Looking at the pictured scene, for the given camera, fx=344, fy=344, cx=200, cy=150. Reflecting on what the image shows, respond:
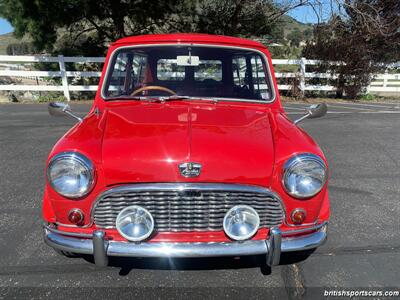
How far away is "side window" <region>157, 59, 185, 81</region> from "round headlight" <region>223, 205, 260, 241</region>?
1613mm

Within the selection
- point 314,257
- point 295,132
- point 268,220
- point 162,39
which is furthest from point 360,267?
point 162,39

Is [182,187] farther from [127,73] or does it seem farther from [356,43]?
[356,43]

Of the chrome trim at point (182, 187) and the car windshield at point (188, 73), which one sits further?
the car windshield at point (188, 73)

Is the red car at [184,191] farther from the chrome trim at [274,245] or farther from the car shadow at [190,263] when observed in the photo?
the car shadow at [190,263]

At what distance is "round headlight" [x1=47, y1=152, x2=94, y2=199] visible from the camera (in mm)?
2039

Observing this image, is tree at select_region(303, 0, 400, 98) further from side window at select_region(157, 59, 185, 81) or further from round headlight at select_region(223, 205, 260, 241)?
round headlight at select_region(223, 205, 260, 241)

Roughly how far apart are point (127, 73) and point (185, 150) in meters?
1.54

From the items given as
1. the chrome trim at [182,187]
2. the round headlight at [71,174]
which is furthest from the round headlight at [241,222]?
the round headlight at [71,174]

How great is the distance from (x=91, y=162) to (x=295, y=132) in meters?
1.39

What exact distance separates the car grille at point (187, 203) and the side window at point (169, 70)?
5.03ft

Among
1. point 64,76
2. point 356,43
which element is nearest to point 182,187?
point 64,76

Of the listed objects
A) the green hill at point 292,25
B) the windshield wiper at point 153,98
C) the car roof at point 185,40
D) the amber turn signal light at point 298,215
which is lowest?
the amber turn signal light at point 298,215

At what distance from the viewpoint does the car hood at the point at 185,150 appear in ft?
6.61

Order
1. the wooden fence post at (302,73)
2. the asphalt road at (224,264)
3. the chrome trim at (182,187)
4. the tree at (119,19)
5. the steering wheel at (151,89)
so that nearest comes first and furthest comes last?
the chrome trim at (182,187) → the asphalt road at (224,264) → the steering wheel at (151,89) → the tree at (119,19) → the wooden fence post at (302,73)
